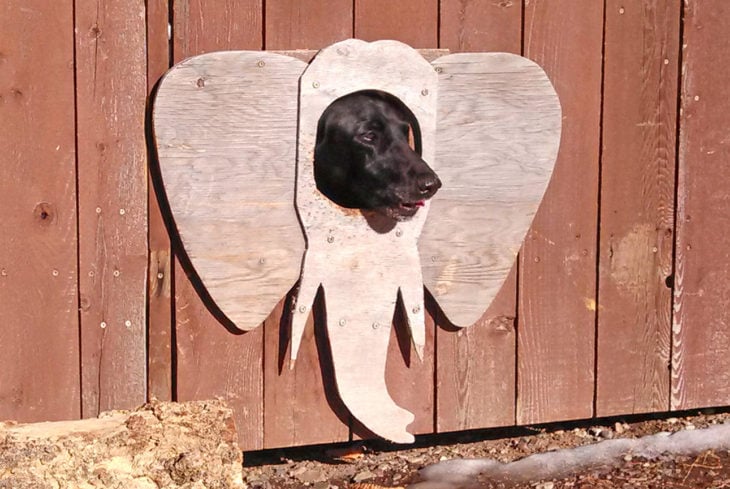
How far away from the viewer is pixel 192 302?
357 cm

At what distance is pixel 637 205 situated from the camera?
4023 millimetres

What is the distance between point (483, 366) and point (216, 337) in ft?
3.04

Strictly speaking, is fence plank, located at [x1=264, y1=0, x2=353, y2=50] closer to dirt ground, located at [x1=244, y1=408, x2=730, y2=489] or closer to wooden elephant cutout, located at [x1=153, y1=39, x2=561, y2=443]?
wooden elephant cutout, located at [x1=153, y1=39, x2=561, y2=443]

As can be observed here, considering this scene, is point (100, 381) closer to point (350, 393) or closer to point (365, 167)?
point (350, 393)

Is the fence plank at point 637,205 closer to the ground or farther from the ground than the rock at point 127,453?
farther from the ground

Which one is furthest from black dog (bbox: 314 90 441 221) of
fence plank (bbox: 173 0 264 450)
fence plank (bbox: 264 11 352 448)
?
fence plank (bbox: 173 0 264 450)

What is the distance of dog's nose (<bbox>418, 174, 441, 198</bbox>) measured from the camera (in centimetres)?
333

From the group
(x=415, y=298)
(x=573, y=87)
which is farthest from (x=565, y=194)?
(x=415, y=298)

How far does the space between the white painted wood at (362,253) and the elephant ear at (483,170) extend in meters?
0.07

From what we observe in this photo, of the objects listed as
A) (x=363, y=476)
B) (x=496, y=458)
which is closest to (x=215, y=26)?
(x=363, y=476)

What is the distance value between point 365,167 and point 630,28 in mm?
1114

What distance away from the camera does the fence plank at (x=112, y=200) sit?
3.38 m

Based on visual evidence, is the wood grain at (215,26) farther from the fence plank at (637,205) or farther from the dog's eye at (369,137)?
the fence plank at (637,205)

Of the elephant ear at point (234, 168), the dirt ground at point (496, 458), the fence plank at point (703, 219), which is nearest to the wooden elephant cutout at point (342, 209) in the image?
the elephant ear at point (234, 168)
